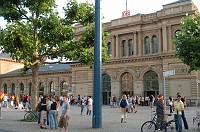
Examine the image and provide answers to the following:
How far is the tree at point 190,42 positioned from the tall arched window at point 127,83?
3191 cm

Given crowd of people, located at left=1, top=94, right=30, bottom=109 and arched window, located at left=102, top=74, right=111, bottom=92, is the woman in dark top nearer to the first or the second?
crowd of people, located at left=1, top=94, right=30, bottom=109

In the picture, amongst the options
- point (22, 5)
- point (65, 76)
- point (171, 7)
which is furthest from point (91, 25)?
point (65, 76)

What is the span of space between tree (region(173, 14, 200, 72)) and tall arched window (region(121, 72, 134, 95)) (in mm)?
31912

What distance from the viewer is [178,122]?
1320cm

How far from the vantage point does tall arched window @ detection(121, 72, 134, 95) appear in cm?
4712

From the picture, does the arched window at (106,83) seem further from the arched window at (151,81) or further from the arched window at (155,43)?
the arched window at (155,43)

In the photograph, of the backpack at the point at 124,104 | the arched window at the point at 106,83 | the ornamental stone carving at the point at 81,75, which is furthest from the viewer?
the ornamental stone carving at the point at 81,75

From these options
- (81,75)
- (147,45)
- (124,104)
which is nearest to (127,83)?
(147,45)

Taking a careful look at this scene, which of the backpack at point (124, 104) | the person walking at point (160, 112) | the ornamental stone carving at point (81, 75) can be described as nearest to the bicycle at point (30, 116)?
the backpack at point (124, 104)

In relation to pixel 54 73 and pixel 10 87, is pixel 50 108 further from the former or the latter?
pixel 10 87

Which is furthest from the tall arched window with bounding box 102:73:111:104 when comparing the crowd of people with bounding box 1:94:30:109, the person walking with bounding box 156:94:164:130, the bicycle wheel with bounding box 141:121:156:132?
the bicycle wheel with bounding box 141:121:156:132

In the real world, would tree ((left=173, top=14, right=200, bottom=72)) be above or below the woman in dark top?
above

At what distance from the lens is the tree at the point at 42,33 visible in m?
17.2

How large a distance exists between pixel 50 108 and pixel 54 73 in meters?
48.8
